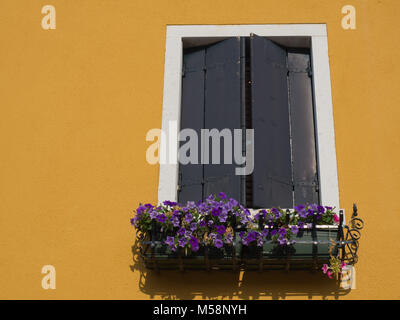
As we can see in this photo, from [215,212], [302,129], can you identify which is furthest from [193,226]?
[302,129]

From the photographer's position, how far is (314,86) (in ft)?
17.7

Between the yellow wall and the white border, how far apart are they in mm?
66

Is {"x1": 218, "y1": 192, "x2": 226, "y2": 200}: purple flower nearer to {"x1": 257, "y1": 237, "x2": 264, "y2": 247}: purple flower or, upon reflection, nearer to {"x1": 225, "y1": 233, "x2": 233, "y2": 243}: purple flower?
{"x1": 225, "y1": 233, "x2": 233, "y2": 243}: purple flower

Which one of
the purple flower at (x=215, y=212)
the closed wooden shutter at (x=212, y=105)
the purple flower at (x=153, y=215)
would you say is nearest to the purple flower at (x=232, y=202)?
the purple flower at (x=215, y=212)

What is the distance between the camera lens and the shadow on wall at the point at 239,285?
4.64 meters

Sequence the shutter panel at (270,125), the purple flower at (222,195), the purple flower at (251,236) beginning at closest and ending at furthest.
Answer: the purple flower at (251,236), the purple flower at (222,195), the shutter panel at (270,125)

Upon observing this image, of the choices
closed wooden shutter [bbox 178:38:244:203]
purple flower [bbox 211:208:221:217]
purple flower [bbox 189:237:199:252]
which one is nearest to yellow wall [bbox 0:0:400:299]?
closed wooden shutter [bbox 178:38:244:203]

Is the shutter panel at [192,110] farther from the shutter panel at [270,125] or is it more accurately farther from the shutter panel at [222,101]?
the shutter panel at [270,125]

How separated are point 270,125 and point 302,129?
0.96 feet

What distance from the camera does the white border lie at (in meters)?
5.04

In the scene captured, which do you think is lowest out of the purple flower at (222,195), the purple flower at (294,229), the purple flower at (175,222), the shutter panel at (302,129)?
the purple flower at (294,229)

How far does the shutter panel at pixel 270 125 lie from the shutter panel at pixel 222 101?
135 millimetres

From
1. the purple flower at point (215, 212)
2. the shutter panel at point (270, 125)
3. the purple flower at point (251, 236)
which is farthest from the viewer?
the shutter panel at point (270, 125)
